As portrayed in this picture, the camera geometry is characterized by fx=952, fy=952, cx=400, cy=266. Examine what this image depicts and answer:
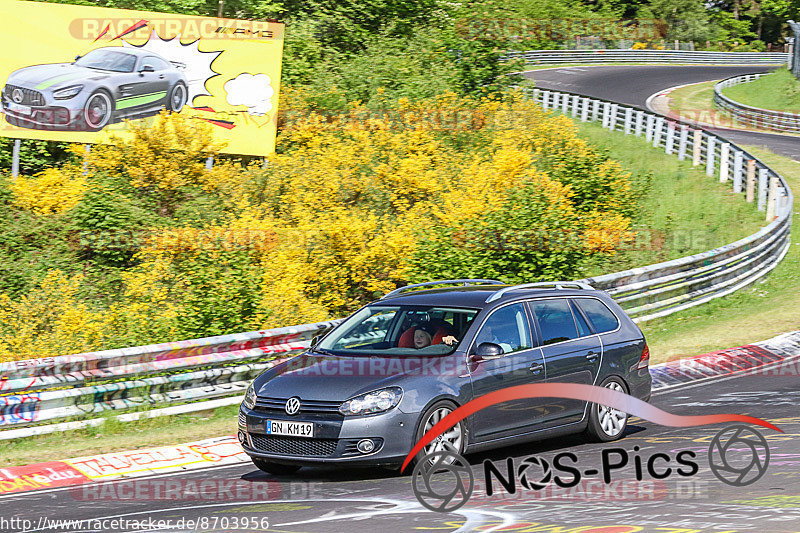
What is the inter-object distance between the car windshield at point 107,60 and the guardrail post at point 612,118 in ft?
60.5

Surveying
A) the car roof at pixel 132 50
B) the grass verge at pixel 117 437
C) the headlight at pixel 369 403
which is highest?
the car roof at pixel 132 50

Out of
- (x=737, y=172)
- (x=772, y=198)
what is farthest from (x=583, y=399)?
(x=737, y=172)

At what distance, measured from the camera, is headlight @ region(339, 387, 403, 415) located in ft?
26.8

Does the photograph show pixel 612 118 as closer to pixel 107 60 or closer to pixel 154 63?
pixel 154 63

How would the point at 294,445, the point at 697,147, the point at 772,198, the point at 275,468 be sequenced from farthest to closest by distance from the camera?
1. the point at 697,147
2. the point at 772,198
3. the point at 275,468
4. the point at 294,445

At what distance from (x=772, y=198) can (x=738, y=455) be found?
677 inches

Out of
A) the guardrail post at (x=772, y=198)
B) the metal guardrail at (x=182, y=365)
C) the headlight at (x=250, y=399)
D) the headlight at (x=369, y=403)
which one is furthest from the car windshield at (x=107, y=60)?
the headlight at (x=369, y=403)

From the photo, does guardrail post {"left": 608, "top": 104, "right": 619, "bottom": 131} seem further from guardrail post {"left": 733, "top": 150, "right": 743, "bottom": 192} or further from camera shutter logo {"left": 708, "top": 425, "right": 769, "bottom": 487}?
camera shutter logo {"left": 708, "top": 425, "right": 769, "bottom": 487}

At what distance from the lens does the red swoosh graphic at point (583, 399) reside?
8461 millimetres

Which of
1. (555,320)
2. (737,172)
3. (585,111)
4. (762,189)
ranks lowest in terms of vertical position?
(555,320)

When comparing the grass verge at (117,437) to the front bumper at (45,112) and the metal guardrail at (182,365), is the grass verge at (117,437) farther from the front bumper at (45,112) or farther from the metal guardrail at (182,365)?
the front bumper at (45,112)

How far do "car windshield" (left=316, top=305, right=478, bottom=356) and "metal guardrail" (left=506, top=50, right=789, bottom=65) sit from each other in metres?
56.3

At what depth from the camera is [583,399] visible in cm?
974

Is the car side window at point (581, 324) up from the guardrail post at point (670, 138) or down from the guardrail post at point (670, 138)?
down
